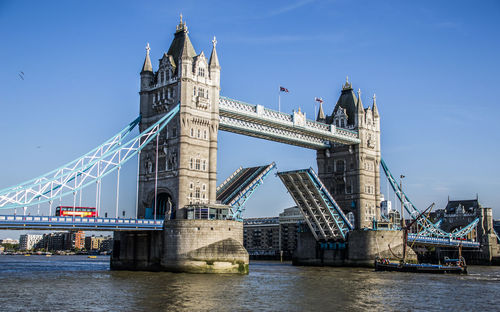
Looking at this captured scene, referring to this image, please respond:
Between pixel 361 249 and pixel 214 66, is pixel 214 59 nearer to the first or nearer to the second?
pixel 214 66

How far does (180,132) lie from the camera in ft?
195

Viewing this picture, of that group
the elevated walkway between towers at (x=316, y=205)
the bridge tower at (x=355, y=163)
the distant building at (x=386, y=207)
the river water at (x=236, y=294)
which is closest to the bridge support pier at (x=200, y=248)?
the river water at (x=236, y=294)

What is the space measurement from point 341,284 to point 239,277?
9.30 m

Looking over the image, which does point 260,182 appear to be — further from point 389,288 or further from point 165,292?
point 165,292

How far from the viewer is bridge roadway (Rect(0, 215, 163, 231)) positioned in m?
48.4

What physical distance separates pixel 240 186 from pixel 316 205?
12469 mm

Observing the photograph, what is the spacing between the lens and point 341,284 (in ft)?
156

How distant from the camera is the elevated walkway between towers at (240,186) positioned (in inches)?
2559

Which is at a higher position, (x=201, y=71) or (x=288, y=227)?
(x=201, y=71)

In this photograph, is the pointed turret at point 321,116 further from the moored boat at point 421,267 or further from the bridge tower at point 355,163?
the moored boat at point 421,267

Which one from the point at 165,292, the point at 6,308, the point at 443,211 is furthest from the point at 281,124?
the point at 443,211

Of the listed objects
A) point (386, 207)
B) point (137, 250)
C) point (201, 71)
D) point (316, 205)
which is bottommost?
point (137, 250)

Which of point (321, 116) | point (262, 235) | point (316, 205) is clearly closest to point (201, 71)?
point (316, 205)

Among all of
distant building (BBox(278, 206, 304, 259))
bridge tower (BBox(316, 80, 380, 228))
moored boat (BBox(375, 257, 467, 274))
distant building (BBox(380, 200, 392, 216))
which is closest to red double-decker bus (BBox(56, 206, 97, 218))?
moored boat (BBox(375, 257, 467, 274))
